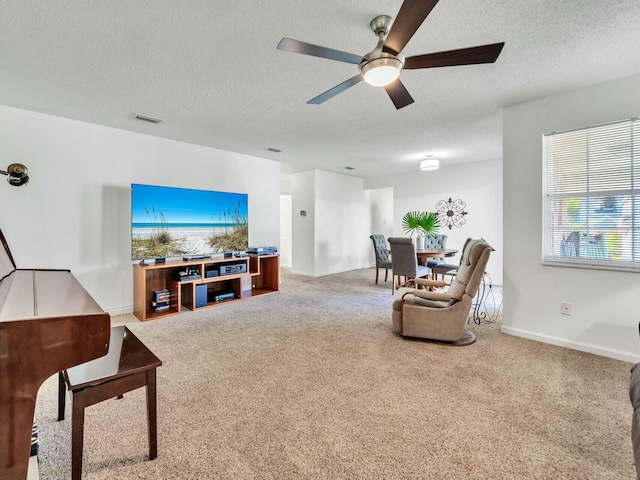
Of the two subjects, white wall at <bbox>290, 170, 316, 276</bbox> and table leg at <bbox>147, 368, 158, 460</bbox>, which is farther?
white wall at <bbox>290, 170, 316, 276</bbox>

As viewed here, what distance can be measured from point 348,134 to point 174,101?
2154 millimetres

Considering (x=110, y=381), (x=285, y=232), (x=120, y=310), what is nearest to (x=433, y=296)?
(x=110, y=381)

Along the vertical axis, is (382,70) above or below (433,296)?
above

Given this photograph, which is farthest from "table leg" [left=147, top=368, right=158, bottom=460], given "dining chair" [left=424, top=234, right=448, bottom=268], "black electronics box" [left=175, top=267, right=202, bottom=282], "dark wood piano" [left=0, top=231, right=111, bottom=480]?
"dining chair" [left=424, top=234, right=448, bottom=268]

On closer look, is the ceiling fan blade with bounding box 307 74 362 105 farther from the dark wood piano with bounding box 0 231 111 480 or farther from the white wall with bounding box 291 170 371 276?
the white wall with bounding box 291 170 371 276

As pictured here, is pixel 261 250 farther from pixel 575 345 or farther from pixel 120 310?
pixel 575 345

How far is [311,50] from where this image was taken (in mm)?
1647

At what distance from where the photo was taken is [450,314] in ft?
9.36

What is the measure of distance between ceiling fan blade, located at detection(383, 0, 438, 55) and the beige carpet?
2.16 m

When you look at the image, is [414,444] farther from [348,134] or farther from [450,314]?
[348,134]

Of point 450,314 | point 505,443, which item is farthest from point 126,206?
point 505,443

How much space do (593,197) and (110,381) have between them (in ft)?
12.8

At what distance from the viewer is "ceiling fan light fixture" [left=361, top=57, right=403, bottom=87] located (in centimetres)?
175

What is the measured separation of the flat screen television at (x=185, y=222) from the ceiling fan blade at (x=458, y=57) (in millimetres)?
3304
